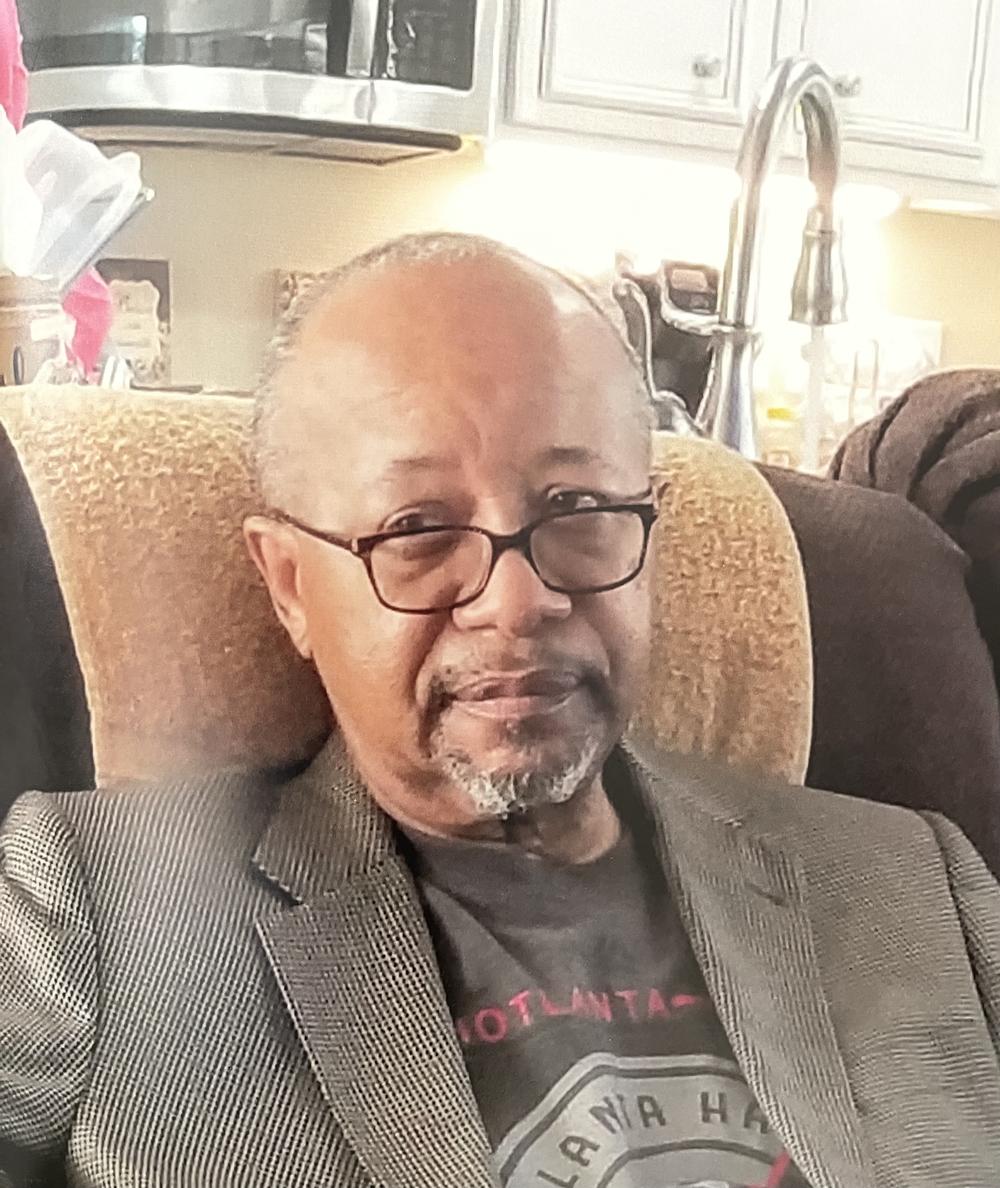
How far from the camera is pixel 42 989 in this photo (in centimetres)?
61

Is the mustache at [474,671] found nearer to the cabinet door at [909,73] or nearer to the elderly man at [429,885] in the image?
the elderly man at [429,885]

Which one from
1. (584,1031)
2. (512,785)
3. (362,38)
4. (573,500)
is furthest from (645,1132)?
(362,38)

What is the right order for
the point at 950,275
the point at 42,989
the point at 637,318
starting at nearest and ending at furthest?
the point at 42,989 → the point at 637,318 → the point at 950,275

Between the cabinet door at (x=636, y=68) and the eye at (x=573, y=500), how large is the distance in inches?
6.6

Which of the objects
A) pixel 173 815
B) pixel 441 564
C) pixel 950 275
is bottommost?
pixel 173 815

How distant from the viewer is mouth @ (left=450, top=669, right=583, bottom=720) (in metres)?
0.65

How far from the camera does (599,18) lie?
72cm

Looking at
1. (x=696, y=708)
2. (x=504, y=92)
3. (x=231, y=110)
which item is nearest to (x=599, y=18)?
(x=504, y=92)

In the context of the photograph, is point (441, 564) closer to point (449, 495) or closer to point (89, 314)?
point (449, 495)

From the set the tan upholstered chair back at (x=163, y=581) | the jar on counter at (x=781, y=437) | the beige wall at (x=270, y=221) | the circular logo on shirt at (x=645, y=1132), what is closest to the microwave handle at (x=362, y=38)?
the beige wall at (x=270, y=221)

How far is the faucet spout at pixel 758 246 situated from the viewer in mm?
762

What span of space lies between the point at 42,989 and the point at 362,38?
0.39m

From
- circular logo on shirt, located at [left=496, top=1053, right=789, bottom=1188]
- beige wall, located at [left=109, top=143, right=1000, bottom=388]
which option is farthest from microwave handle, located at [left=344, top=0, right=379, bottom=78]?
circular logo on shirt, located at [left=496, top=1053, right=789, bottom=1188]

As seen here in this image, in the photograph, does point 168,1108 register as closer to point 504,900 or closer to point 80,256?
point 504,900
